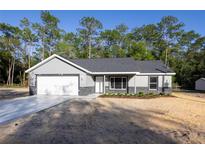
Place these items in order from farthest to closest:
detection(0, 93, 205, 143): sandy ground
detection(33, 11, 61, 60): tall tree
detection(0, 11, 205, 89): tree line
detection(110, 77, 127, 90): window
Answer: detection(33, 11, 61, 60): tall tree < detection(0, 11, 205, 89): tree line < detection(110, 77, 127, 90): window < detection(0, 93, 205, 143): sandy ground

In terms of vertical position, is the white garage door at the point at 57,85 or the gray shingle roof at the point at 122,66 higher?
the gray shingle roof at the point at 122,66

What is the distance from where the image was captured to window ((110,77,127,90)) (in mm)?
19248

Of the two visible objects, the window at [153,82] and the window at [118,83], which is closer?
the window at [153,82]

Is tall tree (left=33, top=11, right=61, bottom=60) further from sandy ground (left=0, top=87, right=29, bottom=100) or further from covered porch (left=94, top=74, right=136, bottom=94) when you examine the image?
covered porch (left=94, top=74, right=136, bottom=94)

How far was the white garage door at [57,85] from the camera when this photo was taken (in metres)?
17.1

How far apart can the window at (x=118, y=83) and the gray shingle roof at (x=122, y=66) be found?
118cm

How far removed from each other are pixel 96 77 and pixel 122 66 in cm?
305

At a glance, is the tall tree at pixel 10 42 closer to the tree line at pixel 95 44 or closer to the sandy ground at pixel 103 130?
the tree line at pixel 95 44

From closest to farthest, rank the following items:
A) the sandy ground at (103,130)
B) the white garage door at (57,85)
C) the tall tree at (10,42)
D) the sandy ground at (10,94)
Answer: the sandy ground at (103,130) < the white garage door at (57,85) < the sandy ground at (10,94) < the tall tree at (10,42)

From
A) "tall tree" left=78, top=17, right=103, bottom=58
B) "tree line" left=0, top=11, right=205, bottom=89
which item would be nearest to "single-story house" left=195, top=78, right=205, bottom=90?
"tree line" left=0, top=11, right=205, bottom=89

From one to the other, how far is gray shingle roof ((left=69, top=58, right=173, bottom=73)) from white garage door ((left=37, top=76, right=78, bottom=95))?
280 cm

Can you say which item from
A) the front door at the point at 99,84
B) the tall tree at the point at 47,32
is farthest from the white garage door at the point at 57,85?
the tall tree at the point at 47,32

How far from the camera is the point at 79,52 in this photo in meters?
39.7
